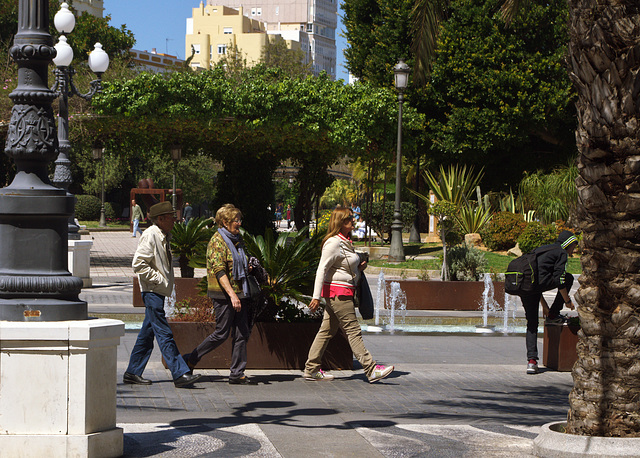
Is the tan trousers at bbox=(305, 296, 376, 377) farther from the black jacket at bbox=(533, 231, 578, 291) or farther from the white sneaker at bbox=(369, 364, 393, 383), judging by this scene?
the black jacket at bbox=(533, 231, 578, 291)

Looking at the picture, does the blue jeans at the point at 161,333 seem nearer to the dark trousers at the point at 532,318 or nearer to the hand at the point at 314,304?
the hand at the point at 314,304

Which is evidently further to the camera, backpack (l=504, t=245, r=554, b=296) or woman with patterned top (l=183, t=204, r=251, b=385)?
backpack (l=504, t=245, r=554, b=296)

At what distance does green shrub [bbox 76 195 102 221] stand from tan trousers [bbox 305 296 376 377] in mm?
55377

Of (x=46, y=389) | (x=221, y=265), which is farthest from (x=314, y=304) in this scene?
(x=46, y=389)

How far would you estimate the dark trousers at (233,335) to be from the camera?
8461 millimetres

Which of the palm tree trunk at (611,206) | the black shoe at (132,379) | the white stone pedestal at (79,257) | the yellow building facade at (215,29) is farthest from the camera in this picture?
the yellow building facade at (215,29)

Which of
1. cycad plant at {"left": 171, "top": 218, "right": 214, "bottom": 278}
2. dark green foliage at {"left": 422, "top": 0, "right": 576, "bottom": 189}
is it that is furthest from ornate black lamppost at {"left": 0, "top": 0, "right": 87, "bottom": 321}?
dark green foliage at {"left": 422, "top": 0, "right": 576, "bottom": 189}

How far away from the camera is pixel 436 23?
11289 mm

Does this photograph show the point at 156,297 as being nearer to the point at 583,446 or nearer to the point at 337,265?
the point at 337,265

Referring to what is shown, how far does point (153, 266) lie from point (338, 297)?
1870mm

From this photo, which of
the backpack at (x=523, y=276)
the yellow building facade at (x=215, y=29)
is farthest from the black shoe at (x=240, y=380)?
the yellow building facade at (x=215, y=29)

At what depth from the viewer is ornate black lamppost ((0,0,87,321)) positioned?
5301 millimetres

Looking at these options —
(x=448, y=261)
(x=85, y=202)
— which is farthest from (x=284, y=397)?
(x=85, y=202)

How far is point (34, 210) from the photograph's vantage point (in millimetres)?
5328
